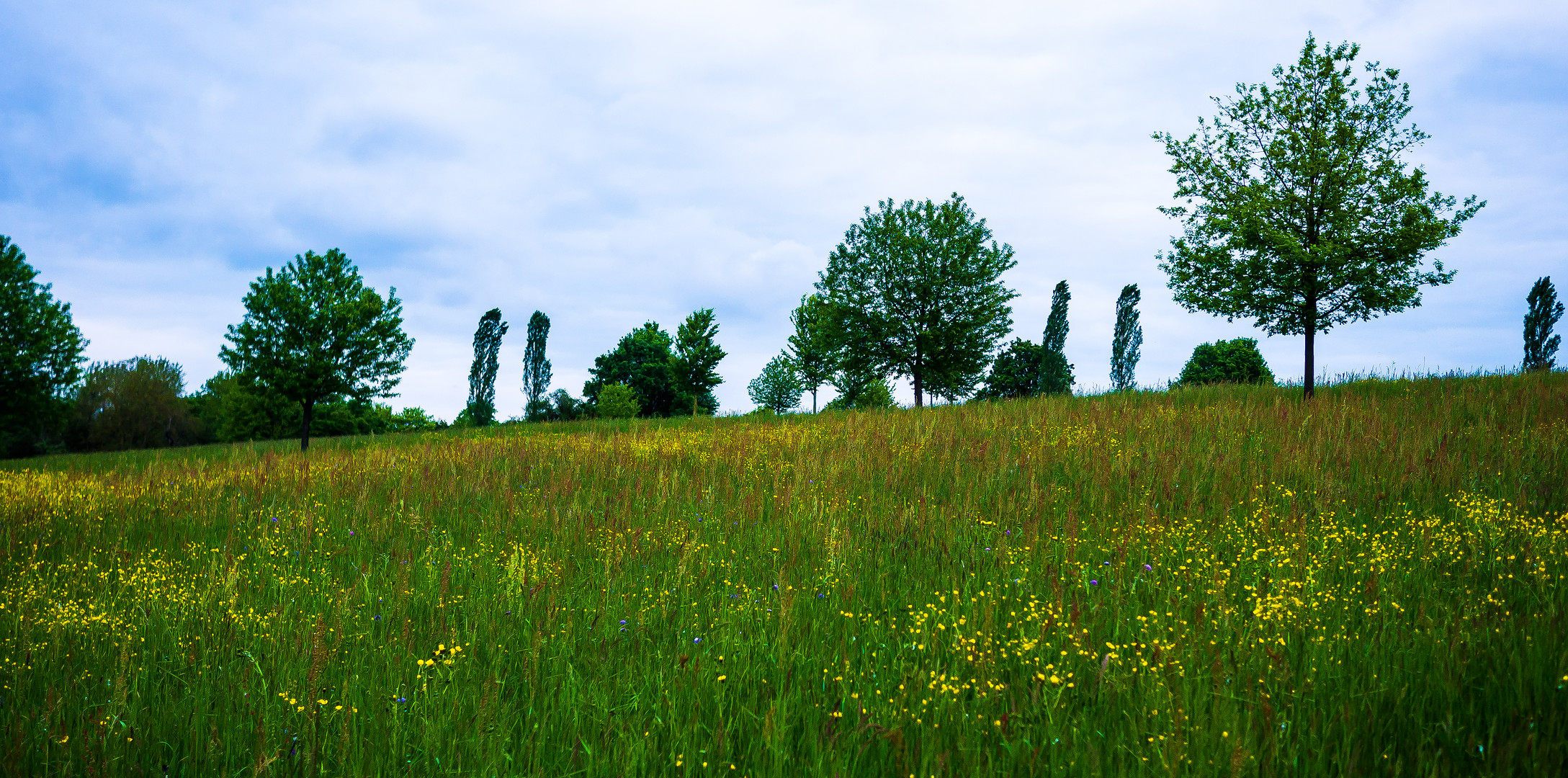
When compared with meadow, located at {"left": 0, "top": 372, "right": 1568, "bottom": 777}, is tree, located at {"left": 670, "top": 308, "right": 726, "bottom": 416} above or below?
above

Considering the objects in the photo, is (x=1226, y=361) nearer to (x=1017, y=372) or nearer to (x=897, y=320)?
(x=1017, y=372)

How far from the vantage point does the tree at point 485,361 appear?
166 ft

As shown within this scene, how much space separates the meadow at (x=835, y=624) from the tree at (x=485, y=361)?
46.6m

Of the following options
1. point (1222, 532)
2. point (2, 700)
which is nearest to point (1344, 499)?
point (1222, 532)

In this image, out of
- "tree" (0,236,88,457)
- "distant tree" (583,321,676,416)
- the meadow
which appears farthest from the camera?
"distant tree" (583,321,676,416)

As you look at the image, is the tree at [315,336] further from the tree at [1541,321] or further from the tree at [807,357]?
the tree at [1541,321]

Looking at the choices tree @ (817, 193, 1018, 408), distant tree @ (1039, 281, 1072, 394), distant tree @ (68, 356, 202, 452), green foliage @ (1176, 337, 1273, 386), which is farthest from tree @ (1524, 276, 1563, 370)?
distant tree @ (68, 356, 202, 452)

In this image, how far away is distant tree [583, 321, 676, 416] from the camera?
187ft

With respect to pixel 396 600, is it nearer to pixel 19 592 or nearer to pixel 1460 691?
pixel 19 592

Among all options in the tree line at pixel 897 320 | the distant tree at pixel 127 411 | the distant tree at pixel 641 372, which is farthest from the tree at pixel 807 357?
the distant tree at pixel 127 411

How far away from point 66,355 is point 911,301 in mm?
40066

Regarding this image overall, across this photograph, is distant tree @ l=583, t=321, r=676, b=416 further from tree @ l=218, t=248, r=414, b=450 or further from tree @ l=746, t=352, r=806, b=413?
tree @ l=218, t=248, r=414, b=450

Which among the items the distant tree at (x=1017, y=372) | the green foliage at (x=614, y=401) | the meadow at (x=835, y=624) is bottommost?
the meadow at (x=835, y=624)

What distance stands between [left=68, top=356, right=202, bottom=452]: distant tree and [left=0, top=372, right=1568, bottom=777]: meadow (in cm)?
6216
